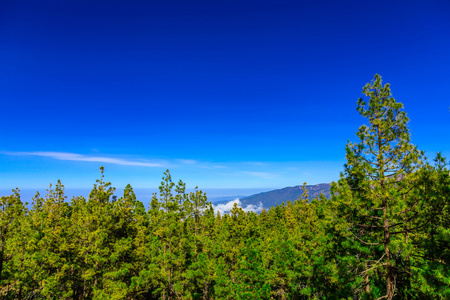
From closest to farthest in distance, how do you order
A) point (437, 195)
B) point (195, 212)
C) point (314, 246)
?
point (437, 195)
point (314, 246)
point (195, 212)

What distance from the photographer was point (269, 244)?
3178cm

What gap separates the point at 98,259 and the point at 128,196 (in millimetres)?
8509

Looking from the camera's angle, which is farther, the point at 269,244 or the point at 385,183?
the point at 269,244

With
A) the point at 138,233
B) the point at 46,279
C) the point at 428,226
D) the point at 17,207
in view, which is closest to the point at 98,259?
the point at 46,279

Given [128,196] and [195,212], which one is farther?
[195,212]

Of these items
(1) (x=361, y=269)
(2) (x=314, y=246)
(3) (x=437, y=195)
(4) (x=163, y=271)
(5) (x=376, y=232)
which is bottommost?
(4) (x=163, y=271)

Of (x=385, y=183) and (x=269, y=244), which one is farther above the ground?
(x=385, y=183)

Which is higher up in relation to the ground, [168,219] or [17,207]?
[17,207]

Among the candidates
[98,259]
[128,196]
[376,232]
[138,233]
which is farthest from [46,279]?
[376,232]

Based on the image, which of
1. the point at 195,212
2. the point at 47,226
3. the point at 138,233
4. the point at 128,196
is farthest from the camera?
the point at 195,212

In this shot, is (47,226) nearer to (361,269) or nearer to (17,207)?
(17,207)

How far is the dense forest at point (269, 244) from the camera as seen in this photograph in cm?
956

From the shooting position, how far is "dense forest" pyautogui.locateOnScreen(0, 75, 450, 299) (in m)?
9.56

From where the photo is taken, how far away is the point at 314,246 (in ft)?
66.3
